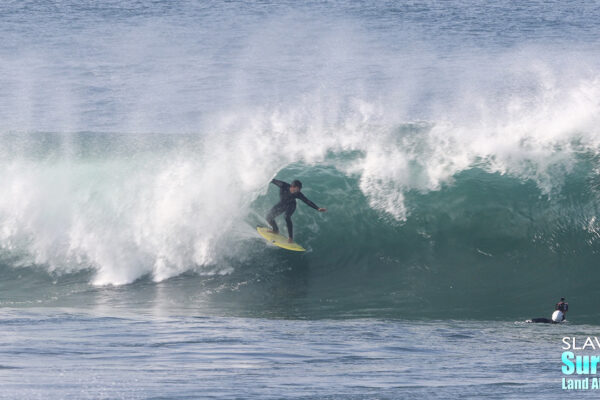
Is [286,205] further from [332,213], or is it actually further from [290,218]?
[332,213]

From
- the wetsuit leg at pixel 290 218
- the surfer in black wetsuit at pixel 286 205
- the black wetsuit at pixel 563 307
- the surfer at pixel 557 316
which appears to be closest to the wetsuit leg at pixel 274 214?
the surfer in black wetsuit at pixel 286 205

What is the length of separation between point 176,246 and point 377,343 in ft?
17.9

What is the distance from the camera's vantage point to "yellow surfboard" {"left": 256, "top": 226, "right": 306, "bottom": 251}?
1340 centimetres

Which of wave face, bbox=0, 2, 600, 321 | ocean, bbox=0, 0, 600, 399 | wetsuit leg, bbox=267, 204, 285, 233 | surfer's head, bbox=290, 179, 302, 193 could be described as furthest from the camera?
wetsuit leg, bbox=267, 204, 285, 233

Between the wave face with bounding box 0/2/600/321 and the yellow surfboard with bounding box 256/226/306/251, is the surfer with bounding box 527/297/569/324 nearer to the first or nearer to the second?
the wave face with bounding box 0/2/600/321

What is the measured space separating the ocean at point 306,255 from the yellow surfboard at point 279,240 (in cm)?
28

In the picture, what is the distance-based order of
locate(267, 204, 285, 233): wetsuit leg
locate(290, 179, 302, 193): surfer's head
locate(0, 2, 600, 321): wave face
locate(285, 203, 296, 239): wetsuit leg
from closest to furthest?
locate(0, 2, 600, 321): wave face < locate(290, 179, 302, 193): surfer's head < locate(285, 203, 296, 239): wetsuit leg < locate(267, 204, 285, 233): wetsuit leg

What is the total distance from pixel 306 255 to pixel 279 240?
665 millimetres

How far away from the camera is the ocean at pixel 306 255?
8297 mm

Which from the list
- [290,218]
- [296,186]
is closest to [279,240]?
[290,218]

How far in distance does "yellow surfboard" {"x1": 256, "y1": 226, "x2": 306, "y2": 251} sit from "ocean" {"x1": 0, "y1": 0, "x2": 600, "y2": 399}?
276 mm

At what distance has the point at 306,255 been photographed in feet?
45.7

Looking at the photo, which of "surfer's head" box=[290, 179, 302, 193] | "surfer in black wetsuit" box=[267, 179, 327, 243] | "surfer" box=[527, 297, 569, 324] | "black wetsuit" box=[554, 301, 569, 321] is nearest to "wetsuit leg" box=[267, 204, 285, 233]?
"surfer in black wetsuit" box=[267, 179, 327, 243]

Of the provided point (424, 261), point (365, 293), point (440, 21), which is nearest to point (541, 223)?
point (424, 261)
